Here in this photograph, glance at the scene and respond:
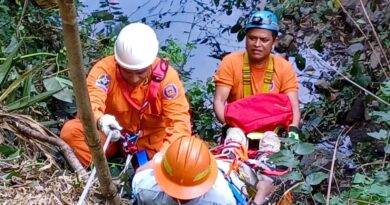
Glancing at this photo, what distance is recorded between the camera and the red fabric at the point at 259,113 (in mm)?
4387

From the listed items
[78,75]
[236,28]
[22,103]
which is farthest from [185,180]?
[236,28]

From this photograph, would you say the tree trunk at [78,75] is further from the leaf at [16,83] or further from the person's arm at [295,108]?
the person's arm at [295,108]

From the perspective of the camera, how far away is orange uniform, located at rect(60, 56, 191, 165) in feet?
14.0

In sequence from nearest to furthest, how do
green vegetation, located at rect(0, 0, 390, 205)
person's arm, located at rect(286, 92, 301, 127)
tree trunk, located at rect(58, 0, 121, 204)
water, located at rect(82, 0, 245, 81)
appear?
1. tree trunk, located at rect(58, 0, 121, 204)
2. green vegetation, located at rect(0, 0, 390, 205)
3. person's arm, located at rect(286, 92, 301, 127)
4. water, located at rect(82, 0, 245, 81)

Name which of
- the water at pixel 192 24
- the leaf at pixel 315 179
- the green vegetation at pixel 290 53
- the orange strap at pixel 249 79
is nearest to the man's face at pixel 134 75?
the green vegetation at pixel 290 53

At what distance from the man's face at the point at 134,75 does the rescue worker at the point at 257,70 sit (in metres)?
0.63

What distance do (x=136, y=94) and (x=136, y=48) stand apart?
0.30m

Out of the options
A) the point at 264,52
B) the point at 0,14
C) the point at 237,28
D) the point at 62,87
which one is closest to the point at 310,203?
the point at 264,52

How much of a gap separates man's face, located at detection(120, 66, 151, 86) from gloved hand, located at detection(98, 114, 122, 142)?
1.08 ft

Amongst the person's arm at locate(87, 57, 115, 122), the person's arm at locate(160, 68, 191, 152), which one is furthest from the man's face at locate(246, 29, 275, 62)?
the person's arm at locate(87, 57, 115, 122)

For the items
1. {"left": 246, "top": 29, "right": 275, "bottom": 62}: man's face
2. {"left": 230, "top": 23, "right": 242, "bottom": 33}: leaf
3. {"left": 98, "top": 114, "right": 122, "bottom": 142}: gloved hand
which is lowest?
{"left": 230, "top": 23, "right": 242, "bottom": 33}: leaf

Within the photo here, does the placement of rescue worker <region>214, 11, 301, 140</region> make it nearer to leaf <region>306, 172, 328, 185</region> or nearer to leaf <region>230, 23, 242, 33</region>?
leaf <region>230, 23, 242, 33</region>

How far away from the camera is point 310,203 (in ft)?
15.0

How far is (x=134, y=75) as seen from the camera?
4.26 metres
